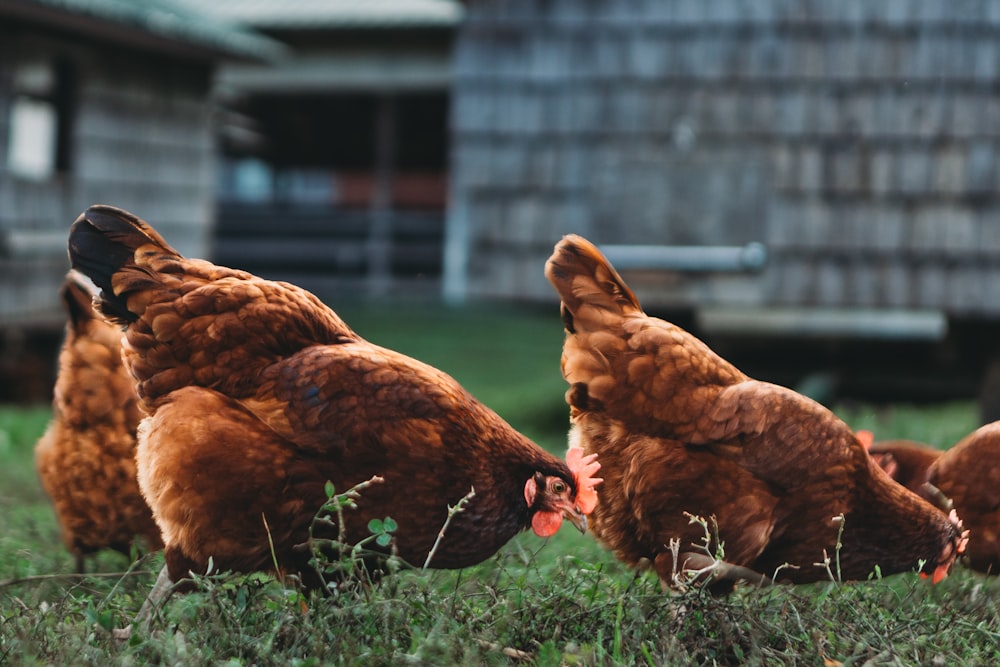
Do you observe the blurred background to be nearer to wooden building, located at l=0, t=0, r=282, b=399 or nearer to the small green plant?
Answer: wooden building, located at l=0, t=0, r=282, b=399

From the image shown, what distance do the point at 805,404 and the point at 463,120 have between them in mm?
7211

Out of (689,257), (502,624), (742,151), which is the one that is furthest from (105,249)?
(742,151)

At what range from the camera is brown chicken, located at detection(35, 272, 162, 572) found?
376 cm

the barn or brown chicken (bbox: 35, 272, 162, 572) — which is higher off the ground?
the barn

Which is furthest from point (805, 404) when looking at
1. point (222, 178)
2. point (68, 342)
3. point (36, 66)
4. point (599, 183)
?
point (222, 178)

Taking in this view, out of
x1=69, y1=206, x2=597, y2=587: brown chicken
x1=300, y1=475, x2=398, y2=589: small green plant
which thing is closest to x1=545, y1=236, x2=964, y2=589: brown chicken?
x1=69, y1=206, x2=597, y2=587: brown chicken

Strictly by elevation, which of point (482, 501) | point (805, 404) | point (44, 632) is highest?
point (805, 404)

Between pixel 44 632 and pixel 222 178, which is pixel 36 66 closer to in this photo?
pixel 222 178

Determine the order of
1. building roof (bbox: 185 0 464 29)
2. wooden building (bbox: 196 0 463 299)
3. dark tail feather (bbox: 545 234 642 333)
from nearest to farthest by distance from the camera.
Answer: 1. dark tail feather (bbox: 545 234 642 333)
2. building roof (bbox: 185 0 464 29)
3. wooden building (bbox: 196 0 463 299)

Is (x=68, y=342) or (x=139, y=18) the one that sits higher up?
(x=139, y=18)

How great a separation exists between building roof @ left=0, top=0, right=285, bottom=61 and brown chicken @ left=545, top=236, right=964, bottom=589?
25.1 ft

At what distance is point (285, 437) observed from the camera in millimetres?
2826

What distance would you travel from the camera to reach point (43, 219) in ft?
34.1

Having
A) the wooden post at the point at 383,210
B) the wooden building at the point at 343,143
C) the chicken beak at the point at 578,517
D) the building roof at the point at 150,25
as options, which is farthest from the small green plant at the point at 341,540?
the wooden post at the point at 383,210
